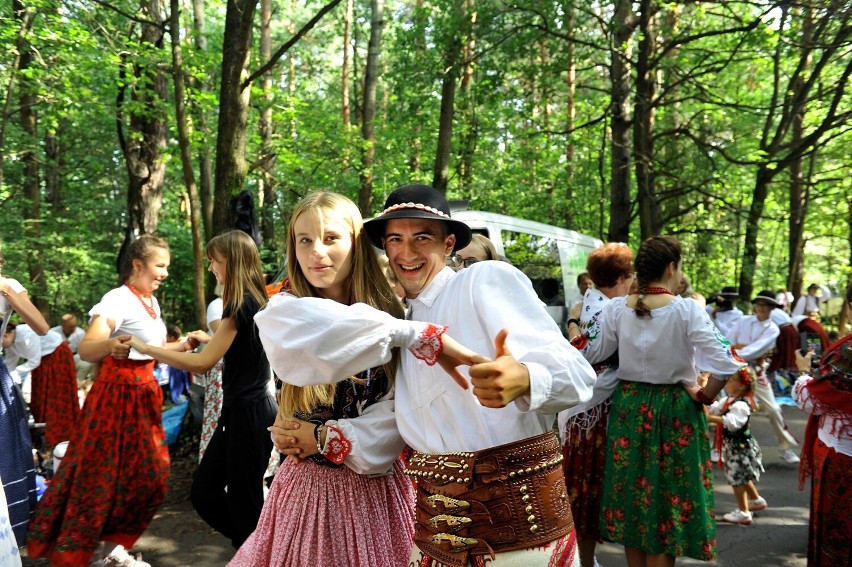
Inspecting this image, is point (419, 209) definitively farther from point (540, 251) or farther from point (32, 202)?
point (32, 202)

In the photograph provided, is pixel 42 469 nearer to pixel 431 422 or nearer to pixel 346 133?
pixel 431 422

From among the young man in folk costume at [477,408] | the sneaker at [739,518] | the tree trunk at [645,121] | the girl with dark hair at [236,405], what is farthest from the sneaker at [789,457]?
the young man in folk costume at [477,408]

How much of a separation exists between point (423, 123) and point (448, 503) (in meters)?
11.4

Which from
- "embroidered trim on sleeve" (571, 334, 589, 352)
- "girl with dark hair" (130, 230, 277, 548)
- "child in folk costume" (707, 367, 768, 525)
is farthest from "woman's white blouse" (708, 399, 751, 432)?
"girl with dark hair" (130, 230, 277, 548)

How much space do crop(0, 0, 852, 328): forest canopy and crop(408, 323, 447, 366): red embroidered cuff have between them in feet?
15.9

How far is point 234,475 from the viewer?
12.8 ft

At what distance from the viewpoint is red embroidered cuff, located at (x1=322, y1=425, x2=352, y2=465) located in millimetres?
2254

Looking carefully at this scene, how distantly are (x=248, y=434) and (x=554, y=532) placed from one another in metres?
2.46

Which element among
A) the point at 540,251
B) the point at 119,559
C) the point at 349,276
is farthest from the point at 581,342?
the point at 540,251

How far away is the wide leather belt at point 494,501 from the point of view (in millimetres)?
1858

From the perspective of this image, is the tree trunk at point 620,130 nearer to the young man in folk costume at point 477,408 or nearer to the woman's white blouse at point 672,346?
the woman's white blouse at point 672,346

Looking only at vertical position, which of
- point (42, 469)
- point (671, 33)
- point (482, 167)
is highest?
point (671, 33)

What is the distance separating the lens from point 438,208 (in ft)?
7.02

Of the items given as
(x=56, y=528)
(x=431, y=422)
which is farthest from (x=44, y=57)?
(x=431, y=422)
